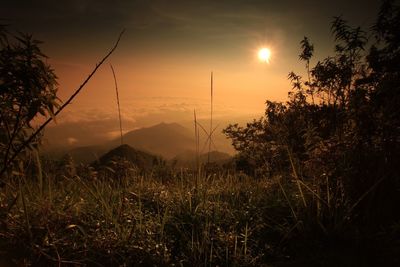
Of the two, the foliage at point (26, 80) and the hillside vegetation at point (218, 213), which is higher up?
the foliage at point (26, 80)

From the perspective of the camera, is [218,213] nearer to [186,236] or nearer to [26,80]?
[186,236]

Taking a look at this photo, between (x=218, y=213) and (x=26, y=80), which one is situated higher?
(x=26, y=80)

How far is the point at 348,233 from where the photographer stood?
442cm

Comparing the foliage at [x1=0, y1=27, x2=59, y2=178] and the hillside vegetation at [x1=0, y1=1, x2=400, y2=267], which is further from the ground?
the foliage at [x1=0, y1=27, x2=59, y2=178]

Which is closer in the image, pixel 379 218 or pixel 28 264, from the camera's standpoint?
pixel 28 264

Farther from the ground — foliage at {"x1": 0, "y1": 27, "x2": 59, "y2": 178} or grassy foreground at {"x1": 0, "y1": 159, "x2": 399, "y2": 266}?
foliage at {"x1": 0, "y1": 27, "x2": 59, "y2": 178}

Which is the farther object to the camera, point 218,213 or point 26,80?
point 218,213

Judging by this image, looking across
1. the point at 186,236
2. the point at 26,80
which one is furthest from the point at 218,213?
the point at 26,80

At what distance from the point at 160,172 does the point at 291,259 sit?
727 centimetres

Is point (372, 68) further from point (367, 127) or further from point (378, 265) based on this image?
point (378, 265)

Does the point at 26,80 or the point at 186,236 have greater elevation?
the point at 26,80

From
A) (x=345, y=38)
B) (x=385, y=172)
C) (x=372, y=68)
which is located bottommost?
(x=385, y=172)

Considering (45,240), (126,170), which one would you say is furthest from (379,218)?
(126,170)

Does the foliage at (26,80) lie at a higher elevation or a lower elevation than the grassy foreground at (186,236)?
higher
